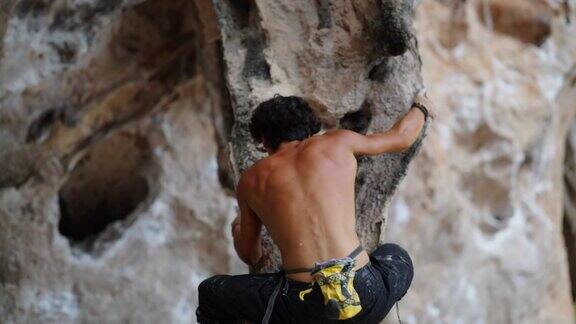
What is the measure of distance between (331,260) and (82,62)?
2.00 meters

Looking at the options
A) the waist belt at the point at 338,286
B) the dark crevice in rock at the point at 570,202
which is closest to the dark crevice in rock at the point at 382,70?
the waist belt at the point at 338,286

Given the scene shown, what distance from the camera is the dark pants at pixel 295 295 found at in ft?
6.37

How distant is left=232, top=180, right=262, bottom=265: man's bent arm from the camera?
2.12 metres

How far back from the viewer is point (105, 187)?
3.88 m

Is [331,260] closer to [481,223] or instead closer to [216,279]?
[216,279]

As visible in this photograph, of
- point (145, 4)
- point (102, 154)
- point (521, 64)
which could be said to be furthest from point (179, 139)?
point (521, 64)

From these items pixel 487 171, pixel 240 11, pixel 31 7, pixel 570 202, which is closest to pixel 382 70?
pixel 240 11

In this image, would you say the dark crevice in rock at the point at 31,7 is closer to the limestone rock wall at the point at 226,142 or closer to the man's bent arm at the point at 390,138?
the limestone rock wall at the point at 226,142

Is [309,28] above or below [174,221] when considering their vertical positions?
above

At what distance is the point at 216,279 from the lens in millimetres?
2104

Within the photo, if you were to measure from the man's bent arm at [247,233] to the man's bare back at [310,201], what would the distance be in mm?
93

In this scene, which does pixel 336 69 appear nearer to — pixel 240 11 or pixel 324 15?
pixel 324 15

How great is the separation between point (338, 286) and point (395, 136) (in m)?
0.48

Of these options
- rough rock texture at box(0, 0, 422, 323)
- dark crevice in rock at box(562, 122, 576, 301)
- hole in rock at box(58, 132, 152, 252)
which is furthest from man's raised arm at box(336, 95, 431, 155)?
dark crevice in rock at box(562, 122, 576, 301)
